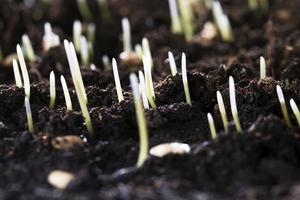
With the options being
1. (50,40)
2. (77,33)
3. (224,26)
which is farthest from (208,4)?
(50,40)

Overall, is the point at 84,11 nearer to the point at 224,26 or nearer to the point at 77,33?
the point at 77,33

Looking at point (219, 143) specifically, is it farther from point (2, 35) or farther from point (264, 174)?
point (2, 35)

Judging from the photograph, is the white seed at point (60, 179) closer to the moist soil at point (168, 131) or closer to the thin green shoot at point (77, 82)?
the moist soil at point (168, 131)

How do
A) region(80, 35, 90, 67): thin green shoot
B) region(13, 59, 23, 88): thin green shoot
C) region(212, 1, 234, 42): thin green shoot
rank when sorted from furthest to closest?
1. region(212, 1, 234, 42): thin green shoot
2. region(80, 35, 90, 67): thin green shoot
3. region(13, 59, 23, 88): thin green shoot

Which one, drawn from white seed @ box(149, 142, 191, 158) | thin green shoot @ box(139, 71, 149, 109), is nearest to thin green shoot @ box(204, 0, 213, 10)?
thin green shoot @ box(139, 71, 149, 109)

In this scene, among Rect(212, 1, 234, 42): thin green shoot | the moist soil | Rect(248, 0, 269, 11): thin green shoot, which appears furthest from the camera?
Rect(248, 0, 269, 11): thin green shoot

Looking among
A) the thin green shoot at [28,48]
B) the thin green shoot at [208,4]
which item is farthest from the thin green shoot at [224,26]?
the thin green shoot at [28,48]

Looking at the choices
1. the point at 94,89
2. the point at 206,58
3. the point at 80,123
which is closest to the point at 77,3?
the point at 206,58

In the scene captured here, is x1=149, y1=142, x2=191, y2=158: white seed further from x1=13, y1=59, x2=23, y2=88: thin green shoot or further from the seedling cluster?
x1=13, y1=59, x2=23, y2=88: thin green shoot

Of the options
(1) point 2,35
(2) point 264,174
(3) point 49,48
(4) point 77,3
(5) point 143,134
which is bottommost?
(2) point 264,174

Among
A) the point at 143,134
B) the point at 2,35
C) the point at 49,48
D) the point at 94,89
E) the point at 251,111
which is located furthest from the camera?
the point at 2,35
